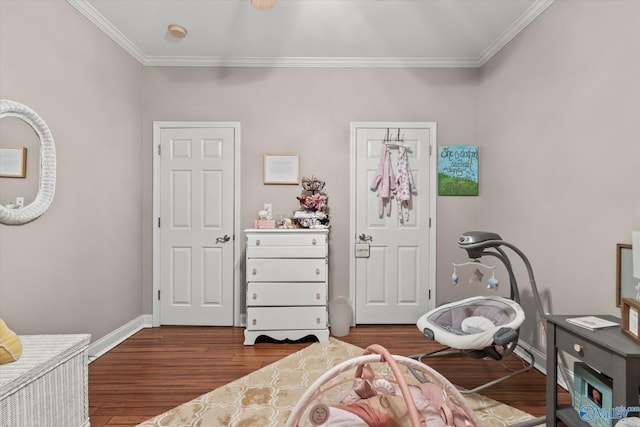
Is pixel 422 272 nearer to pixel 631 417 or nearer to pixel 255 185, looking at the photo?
pixel 255 185

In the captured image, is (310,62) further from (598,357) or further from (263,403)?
(598,357)

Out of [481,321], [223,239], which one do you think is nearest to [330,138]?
[223,239]

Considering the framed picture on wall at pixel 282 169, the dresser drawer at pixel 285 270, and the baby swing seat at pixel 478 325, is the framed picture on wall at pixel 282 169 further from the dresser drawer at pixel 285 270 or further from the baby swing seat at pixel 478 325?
the baby swing seat at pixel 478 325

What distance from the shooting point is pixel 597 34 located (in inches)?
81.3

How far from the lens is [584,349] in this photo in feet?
5.25

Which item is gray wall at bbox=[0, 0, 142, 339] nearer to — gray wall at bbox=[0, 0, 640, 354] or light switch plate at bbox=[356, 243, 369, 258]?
gray wall at bbox=[0, 0, 640, 354]

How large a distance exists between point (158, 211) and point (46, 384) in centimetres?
220

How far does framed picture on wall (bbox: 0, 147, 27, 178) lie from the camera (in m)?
1.96

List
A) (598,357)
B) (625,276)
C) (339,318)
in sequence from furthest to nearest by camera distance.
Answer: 1. (339,318)
2. (625,276)
3. (598,357)

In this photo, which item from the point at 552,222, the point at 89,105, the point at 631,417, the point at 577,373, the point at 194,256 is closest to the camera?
the point at 631,417

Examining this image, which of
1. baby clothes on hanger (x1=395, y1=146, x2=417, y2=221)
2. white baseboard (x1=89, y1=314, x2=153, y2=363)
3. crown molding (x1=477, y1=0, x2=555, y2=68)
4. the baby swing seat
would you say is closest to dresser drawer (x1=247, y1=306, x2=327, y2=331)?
the baby swing seat

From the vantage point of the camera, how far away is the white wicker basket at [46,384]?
4.71ft

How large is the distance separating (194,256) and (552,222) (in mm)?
3284

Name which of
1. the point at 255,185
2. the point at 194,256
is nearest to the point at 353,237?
the point at 255,185
